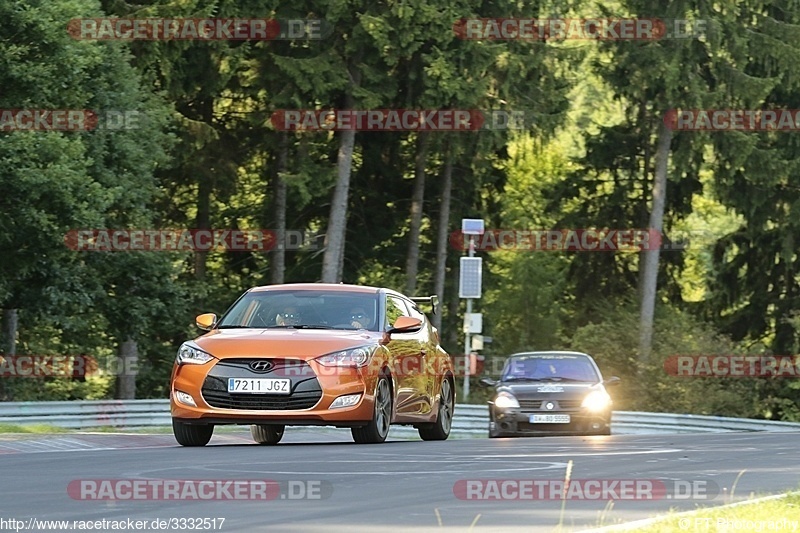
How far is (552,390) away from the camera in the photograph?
26766mm

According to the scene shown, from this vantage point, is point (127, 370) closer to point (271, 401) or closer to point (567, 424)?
point (567, 424)

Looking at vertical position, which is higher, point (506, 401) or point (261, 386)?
point (261, 386)

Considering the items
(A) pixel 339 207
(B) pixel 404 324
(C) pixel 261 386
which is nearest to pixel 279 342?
(C) pixel 261 386

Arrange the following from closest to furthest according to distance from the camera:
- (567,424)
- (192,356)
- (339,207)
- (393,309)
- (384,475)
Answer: (384,475) < (192,356) < (393,309) < (567,424) < (339,207)

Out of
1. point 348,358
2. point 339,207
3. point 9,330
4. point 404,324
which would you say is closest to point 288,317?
point 404,324

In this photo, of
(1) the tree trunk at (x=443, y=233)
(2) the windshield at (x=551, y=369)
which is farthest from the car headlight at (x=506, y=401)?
(1) the tree trunk at (x=443, y=233)

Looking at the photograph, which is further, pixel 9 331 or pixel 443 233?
pixel 443 233

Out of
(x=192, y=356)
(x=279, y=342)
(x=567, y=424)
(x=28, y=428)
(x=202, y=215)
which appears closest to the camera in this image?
(x=279, y=342)

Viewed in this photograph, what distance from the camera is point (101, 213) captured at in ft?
115

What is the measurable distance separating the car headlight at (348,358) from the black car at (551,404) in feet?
31.0

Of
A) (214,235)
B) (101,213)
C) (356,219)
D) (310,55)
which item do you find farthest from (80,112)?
(356,219)

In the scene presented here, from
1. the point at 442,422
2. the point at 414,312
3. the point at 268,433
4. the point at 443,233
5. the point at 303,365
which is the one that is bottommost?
the point at 443,233

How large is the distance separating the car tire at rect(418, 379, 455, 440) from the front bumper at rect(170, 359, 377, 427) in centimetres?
363

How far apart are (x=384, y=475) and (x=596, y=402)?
1375cm
